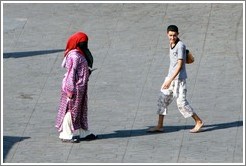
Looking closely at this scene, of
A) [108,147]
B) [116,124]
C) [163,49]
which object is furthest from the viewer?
[163,49]

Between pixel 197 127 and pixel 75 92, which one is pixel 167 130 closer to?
pixel 197 127

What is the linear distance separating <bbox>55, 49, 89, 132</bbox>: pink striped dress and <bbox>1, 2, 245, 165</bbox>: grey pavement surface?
0.98 ft

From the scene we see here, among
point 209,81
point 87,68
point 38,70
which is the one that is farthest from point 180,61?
point 38,70

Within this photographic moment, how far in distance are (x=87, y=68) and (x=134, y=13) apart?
20.0ft

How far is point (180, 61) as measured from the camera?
13.8 meters

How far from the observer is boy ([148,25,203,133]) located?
1384 cm

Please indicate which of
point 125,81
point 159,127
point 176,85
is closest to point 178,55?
point 176,85

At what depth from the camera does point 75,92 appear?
13.7m

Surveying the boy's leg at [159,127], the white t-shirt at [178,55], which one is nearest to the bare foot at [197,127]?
the boy's leg at [159,127]

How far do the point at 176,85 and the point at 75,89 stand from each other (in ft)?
4.38

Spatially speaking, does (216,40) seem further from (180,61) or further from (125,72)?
(180,61)

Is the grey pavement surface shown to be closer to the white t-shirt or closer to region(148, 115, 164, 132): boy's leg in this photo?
region(148, 115, 164, 132): boy's leg

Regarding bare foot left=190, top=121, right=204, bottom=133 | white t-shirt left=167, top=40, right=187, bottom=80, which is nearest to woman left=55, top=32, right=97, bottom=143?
white t-shirt left=167, top=40, right=187, bottom=80

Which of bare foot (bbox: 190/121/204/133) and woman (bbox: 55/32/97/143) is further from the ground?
woman (bbox: 55/32/97/143)
